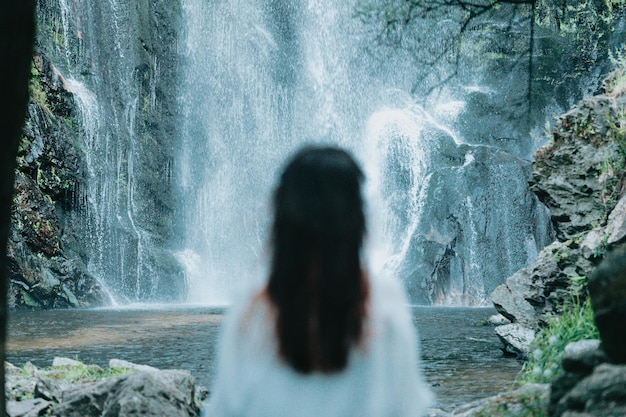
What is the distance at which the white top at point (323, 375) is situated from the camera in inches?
62.1

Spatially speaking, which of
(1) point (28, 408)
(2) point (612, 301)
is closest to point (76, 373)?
(1) point (28, 408)

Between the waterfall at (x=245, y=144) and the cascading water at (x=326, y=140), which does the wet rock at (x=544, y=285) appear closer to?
the waterfall at (x=245, y=144)

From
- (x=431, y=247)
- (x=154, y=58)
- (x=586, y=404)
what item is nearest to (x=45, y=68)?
(x=154, y=58)

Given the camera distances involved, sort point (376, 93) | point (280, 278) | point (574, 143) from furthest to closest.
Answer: point (376, 93)
point (574, 143)
point (280, 278)

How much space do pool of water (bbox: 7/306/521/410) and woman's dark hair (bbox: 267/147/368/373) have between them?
5.87 m

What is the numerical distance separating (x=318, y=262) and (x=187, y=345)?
1111 cm

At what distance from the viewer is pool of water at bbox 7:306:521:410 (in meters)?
8.59

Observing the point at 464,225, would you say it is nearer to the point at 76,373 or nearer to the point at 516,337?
the point at 516,337

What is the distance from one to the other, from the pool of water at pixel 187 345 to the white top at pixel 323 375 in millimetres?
5741

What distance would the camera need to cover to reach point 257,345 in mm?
1586

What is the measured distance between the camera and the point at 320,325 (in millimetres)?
1556

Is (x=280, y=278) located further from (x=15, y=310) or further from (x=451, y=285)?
(x=451, y=285)

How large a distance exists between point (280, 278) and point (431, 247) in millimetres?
26556

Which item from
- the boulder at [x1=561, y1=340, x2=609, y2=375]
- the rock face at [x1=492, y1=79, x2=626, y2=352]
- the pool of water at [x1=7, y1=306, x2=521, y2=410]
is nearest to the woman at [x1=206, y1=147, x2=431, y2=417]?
the boulder at [x1=561, y1=340, x2=609, y2=375]
